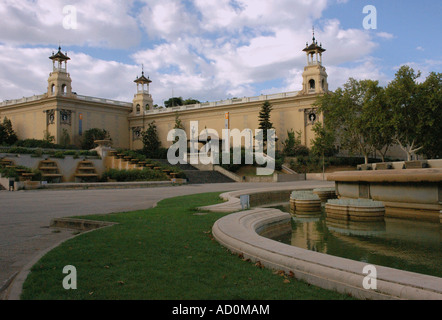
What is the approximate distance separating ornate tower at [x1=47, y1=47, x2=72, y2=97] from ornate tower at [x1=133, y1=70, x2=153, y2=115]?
39.8 feet

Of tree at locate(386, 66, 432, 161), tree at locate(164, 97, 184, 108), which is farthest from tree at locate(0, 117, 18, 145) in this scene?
tree at locate(386, 66, 432, 161)

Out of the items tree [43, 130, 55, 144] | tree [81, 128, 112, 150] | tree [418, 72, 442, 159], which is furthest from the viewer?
tree [81, 128, 112, 150]

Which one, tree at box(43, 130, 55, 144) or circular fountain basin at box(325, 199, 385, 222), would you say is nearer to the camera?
circular fountain basin at box(325, 199, 385, 222)

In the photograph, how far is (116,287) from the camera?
13.3ft

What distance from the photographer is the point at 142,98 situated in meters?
65.0

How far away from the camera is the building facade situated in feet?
170

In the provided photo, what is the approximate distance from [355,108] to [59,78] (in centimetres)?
4340

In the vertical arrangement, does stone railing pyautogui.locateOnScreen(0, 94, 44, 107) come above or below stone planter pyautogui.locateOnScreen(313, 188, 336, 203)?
above

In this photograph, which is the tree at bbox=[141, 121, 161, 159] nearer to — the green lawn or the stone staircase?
the stone staircase

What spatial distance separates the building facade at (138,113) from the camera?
51719mm

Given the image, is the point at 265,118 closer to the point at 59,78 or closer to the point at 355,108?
the point at 355,108

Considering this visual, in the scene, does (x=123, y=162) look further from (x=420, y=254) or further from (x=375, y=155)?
(x=375, y=155)

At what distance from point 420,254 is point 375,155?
49889mm

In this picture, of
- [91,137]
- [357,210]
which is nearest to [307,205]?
[357,210]
